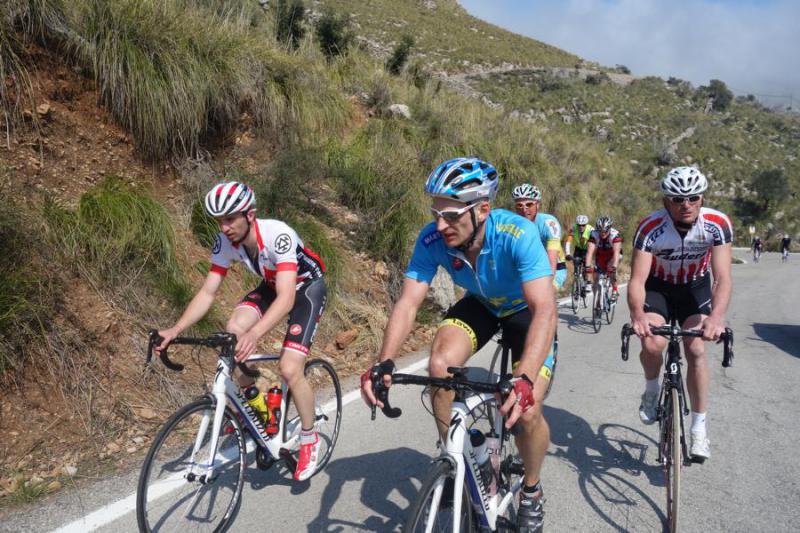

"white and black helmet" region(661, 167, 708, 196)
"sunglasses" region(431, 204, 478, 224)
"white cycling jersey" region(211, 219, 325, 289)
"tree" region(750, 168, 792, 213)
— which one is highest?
"tree" region(750, 168, 792, 213)

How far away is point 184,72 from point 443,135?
7.66m

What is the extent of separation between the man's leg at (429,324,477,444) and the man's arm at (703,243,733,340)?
167 cm

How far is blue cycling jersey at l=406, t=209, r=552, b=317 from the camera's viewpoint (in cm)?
296

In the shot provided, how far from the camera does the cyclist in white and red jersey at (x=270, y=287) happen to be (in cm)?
377

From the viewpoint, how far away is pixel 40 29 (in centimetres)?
686

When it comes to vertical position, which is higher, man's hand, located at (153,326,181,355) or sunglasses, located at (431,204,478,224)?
sunglasses, located at (431,204,478,224)

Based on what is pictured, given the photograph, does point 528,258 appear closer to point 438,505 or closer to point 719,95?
point 438,505

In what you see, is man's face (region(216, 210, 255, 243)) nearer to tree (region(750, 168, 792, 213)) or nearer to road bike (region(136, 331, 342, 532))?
road bike (region(136, 331, 342, 532))

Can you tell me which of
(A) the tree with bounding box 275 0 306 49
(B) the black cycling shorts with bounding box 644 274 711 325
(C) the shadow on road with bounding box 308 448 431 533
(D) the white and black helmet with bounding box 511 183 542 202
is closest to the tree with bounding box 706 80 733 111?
(A) the tree with bounding box 275 0 306 49

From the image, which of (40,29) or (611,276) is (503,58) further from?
(40,29)

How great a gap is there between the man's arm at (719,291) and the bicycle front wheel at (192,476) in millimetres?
3253

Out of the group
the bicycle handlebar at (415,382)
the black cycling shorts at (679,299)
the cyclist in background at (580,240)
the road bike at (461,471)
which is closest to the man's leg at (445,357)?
the road bike at (461,471)

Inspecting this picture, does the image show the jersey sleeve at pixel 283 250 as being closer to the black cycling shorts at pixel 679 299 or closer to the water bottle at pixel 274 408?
the water bottle at pixel 274 408

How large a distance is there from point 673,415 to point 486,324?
4.69ft
